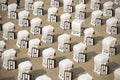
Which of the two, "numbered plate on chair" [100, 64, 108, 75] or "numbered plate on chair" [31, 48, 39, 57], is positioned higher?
"numbered plate on chair" [31, 48, 39, 57]

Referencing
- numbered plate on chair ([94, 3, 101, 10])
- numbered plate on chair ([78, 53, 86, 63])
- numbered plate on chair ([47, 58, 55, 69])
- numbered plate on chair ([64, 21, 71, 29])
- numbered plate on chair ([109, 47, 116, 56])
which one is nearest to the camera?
numbered plate on chair ([47, 58, 55, 69])

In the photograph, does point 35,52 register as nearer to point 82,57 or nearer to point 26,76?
point 26,76

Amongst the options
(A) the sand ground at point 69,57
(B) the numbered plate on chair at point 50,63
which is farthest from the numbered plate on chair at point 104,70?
(B) the numbered plate on chair at point 50,63

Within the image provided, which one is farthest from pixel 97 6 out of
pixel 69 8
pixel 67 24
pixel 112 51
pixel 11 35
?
pixel 11 35

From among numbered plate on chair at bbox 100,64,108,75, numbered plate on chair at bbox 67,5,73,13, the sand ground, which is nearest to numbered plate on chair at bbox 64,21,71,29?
the sand ground

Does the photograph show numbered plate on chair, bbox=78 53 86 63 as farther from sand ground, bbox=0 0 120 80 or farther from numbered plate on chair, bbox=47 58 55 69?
numbered plate on chair, bbox=47 58 55 69

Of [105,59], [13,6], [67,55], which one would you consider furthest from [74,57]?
[13,6]

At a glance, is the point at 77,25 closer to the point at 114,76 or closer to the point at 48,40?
the point at 48,40

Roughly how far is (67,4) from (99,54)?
4.77 meters

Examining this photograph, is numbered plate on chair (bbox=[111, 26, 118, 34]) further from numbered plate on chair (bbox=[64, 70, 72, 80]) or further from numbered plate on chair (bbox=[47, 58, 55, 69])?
numbered plate on chair (bbox=[64, 70, 72, 80])

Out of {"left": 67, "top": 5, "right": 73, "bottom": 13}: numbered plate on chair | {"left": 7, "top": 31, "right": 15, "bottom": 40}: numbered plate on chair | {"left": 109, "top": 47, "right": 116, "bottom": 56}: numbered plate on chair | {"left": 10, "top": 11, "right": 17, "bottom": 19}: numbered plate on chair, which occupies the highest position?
{"left": 67, "top": 5, "right": 73, "bottom": 13}: numbered plate on chair

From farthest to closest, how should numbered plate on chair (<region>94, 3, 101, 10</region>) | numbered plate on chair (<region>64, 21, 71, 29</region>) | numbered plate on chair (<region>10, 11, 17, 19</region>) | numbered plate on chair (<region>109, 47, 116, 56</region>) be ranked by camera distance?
numbered plate on chair (<region>94, 3, 101, 10</region>) → numbered plate on chair (<region>10, 11, 17, 19</region>) → numbered plate on chair (<region>64, 21, 71, 29</region>) → numbered plate on chair (<region>109, 47, 116, 56</region>)

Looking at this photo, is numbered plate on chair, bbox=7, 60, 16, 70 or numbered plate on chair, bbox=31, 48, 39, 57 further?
numbered plate on chair, bbox=31, 48, 39, 57

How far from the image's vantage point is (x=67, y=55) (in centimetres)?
1684
